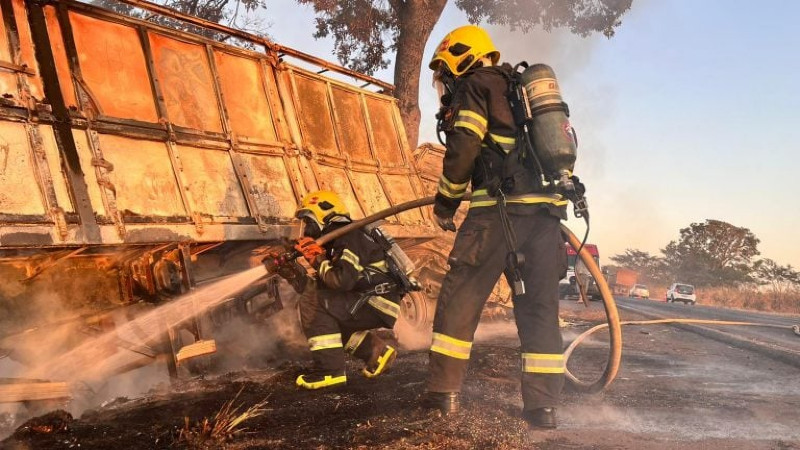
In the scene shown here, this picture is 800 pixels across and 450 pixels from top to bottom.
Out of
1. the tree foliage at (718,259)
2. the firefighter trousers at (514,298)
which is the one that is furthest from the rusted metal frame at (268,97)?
the tree foliage at (718,259)

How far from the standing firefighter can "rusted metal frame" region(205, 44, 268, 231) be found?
221 cm

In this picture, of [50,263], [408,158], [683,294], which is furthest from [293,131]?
[683,294]

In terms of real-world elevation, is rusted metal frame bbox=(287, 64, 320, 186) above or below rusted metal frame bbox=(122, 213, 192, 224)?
above

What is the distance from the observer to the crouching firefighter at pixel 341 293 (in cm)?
510

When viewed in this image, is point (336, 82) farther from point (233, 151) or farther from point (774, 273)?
point (774, 273)

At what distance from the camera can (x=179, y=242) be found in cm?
502

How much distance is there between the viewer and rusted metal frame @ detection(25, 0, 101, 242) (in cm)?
439

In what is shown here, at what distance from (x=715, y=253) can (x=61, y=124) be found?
5536 cm

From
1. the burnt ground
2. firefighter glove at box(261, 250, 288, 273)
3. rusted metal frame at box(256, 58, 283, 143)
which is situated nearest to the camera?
the burnt ground

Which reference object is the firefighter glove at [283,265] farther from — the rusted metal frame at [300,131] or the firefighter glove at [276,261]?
the rusted metal frame at [300,131]

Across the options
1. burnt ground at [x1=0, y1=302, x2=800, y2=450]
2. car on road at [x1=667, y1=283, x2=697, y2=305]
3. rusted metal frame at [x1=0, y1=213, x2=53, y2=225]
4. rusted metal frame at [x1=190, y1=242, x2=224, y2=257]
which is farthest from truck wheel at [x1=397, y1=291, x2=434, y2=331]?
car on road at [x1=667, y1=283, x2=697, y2=305]

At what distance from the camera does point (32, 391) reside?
158 inches

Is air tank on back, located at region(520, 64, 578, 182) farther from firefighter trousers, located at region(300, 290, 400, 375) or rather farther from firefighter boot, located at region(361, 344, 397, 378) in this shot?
firefighter boot, located at region(361, 344, 397, 378)

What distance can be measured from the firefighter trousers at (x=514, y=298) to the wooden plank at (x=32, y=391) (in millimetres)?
2355
